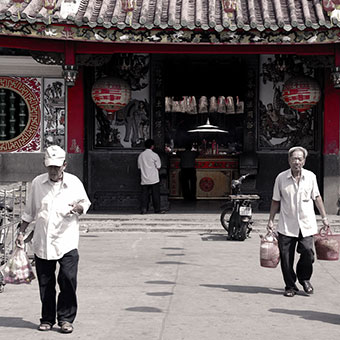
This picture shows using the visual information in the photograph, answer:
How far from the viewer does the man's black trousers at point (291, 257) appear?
26.5 feet

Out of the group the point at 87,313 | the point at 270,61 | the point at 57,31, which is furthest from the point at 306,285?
the point at 270,61

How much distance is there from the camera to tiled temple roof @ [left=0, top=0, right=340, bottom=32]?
14406 millimetres

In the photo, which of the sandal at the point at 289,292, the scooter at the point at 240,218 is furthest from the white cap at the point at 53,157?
the scooter at the point at 240,218

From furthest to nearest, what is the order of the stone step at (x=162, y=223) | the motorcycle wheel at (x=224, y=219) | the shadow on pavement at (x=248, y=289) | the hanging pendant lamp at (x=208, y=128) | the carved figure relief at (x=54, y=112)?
the hanging pendant lamp at (x=208, y=128), the carved figure relief at (x=54, y=112), the stone step at (x=162, y=223), the motorcycle wheel at (x=224, y=219), the shadow on pavement at (x=248, y=289)

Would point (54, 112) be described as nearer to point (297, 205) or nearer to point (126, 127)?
point (126, 127)

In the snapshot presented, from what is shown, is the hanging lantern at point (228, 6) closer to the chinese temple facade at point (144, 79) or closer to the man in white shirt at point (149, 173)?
the chinese temple facade at point (144, 79)

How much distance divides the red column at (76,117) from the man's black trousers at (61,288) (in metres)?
9.76

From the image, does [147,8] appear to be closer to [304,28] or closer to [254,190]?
[304,28]

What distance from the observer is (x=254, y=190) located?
1672 cm

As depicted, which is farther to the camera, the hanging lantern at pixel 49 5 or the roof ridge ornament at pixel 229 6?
the roof ridge ornament at pixel 229 6

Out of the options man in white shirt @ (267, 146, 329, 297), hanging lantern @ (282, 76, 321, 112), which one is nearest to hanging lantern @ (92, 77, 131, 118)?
hanging lantern @ (282, 76, 321, 112)

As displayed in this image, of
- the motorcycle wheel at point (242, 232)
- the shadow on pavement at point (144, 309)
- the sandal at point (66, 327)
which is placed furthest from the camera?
the motorcycle wheel at point (242, 232)

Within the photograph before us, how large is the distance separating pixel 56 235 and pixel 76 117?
32.5 feet

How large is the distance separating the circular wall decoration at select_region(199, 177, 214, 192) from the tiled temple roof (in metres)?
5.51
